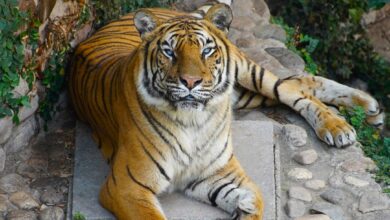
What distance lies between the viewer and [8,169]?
18.8 ft

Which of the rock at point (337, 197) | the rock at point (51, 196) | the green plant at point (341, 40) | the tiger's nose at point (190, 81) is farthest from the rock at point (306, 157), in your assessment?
the green plant at point (341, 40)

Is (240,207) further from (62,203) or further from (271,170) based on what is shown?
(62,203)

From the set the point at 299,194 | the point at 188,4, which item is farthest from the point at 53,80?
the point at 188,4

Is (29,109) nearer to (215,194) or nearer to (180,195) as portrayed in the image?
(180,195)

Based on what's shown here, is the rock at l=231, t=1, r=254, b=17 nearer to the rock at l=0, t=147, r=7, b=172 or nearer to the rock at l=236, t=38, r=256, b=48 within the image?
the rock at l=236, t=38, r=256, b=48

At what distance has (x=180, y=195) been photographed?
213 inches

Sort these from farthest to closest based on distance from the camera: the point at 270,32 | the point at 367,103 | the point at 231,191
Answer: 1. the point at 270,32
2. the point at 367,103
3. the point at 231,191

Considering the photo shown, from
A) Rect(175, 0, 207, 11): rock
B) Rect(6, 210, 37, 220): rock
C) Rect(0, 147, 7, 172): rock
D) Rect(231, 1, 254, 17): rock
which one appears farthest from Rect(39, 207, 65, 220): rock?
Rect(231, 1, 254, 17): rock

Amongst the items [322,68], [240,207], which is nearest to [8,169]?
[240,207]

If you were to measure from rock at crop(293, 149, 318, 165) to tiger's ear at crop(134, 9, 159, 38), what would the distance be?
4.40ft

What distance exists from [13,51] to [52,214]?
35.0 inches

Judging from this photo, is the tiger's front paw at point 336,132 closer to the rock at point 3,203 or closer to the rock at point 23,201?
the rock at point 23,201

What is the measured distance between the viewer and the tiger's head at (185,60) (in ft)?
16.2

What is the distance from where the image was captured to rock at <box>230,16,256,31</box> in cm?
755
